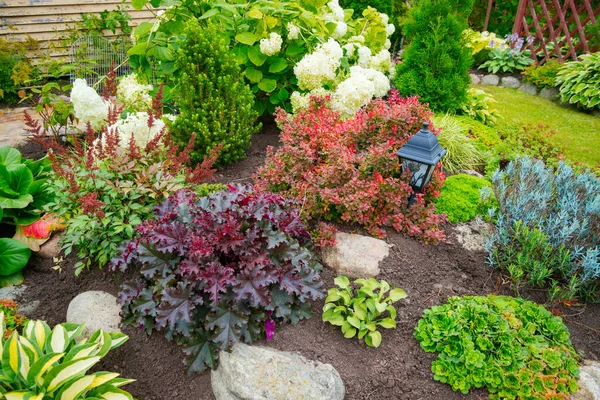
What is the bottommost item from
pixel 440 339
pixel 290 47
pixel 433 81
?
pixel 440 339

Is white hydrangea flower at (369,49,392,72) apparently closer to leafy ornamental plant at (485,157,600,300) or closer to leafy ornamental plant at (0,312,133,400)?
leafy ornamental plant at (485,157,600,300)

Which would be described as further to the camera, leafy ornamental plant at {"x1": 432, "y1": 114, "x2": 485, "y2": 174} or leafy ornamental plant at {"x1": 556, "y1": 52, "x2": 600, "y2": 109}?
leafy ornamental plant at {"x1": 556, "y1": 52, "x2": 600, "y2": 109}

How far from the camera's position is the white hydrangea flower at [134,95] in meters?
4.07

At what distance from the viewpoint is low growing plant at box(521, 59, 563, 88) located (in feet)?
23.6

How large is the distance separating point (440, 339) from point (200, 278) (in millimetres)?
1370

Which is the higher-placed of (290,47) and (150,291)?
(290,47)

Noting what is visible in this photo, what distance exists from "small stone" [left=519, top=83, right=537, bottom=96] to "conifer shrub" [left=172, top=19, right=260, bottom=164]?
6.09 meters

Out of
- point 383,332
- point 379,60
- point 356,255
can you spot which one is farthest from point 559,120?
point 383,332

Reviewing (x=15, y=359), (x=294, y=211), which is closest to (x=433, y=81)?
(x=294, y=211)

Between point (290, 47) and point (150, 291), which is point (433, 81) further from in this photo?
point (150, 291)

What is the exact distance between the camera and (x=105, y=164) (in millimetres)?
2881

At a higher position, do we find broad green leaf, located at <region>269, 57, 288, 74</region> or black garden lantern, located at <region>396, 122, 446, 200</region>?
broad green leaf, located at <region>269, 57, 288, 74</region>

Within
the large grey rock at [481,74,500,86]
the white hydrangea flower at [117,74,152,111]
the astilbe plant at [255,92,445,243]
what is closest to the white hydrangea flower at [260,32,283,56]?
the astilbe plant at [255,92,445,243]

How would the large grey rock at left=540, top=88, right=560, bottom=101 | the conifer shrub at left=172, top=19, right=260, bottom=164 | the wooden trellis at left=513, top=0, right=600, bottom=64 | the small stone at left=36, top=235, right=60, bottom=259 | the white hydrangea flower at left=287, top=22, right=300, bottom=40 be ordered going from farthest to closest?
the wooden trellis at left=513, top=0, right=600, bottom=64
the large grey rock at left=540, top=88, right=560, bottom=101
the white hydrangea flower at left=287, top=22, right=300, bottom=40
the conifer shrub at left=172, top=19, right=260, bottom=164
the small stone at left=36, top=235, right=60, bottom=259
